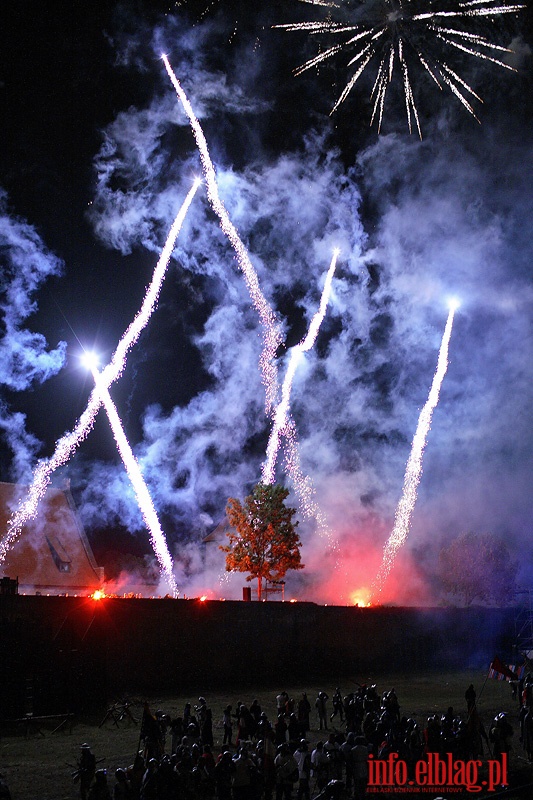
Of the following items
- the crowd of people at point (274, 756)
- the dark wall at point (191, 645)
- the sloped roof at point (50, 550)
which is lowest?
the crowd of people at point (274, 756)

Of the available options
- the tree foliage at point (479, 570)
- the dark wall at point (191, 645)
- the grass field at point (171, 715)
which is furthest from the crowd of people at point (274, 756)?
the tree foliage at point (479, 570)

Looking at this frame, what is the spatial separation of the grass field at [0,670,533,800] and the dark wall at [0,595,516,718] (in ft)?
3.22

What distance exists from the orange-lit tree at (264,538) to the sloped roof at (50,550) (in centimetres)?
1023

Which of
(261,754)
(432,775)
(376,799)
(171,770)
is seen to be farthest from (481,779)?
(171,770)

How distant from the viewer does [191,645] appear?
1146 inches

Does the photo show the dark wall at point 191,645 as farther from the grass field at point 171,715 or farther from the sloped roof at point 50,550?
the sloped roof at point 50,550

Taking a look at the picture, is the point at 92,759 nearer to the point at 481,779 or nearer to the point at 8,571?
the point at 481,779

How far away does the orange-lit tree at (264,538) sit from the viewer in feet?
150

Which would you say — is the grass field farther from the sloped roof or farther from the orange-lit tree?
the sloped roof

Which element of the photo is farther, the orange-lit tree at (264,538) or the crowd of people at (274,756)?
the orange-lit tree at (264,538)

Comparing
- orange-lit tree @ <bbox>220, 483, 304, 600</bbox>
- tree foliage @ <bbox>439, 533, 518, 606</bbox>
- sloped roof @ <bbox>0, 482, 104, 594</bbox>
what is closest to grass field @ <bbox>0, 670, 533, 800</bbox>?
orange-lit tree @ <bbox>220, 483, 304, 600</bbox>

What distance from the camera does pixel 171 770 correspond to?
1163cm

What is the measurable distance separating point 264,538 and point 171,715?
75.8ft

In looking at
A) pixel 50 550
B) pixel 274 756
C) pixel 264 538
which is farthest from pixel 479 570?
pixel 274 756
